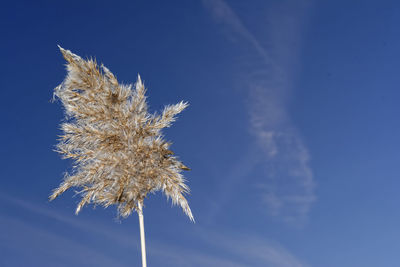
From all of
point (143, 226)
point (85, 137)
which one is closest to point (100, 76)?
point (85, 137)

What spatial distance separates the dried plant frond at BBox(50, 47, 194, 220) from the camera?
39.8ft

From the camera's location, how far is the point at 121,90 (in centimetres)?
1264

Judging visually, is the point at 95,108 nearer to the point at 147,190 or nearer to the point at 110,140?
the point at 110,140

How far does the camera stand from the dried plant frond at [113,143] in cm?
1213

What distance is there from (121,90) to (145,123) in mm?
1099

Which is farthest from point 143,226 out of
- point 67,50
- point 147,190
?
point 67,50

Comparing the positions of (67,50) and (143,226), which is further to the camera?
(67,50)

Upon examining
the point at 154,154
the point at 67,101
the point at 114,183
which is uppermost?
the point at 67,101

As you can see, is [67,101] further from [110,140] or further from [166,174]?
[166,174]

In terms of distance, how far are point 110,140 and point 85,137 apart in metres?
0.73

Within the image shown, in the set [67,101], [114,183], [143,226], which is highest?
[67,101]

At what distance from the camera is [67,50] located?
1293 centimetres

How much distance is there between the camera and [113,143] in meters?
12.2

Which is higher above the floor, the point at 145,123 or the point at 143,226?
the point at 145,123
